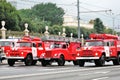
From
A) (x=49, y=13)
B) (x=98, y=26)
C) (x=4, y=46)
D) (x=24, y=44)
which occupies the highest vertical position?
(x=49, y=13)

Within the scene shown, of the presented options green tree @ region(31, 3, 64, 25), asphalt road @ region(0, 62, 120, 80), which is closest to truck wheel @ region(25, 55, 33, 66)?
asphalt road @ region(0, 62, 120, 80)


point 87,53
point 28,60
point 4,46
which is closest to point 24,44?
point 28,60

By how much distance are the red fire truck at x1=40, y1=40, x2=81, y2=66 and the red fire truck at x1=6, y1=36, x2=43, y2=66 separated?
2.19 feet

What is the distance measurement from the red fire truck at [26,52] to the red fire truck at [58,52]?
67cm

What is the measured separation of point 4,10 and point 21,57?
202ft

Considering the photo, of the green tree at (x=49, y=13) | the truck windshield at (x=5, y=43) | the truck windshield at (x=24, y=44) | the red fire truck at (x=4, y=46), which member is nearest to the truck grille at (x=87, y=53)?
the truck windshield at (x=24, y=44)

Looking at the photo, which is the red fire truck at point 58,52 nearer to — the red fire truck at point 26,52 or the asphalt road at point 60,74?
the red fire truck at point 26,52

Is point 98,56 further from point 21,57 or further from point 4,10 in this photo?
point 4,10

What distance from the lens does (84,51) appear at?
31.0 metres

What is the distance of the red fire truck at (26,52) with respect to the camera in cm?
3344

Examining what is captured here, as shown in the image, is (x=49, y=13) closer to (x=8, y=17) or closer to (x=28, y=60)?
(x=8, y=17)

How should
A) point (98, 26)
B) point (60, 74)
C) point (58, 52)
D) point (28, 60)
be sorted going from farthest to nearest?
point (98, 26)
point (28, 60)
point (58, 52)
point (60, 74)

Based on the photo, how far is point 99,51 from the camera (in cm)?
3091

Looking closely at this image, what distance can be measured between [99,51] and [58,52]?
3.86 meters
